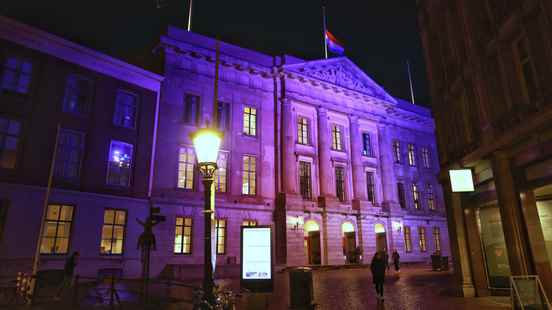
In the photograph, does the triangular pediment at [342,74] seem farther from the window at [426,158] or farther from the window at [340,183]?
the window at [340,183]

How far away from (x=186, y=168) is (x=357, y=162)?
54.6 feet

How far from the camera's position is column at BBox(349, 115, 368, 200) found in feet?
111

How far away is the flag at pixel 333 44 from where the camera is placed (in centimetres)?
3369

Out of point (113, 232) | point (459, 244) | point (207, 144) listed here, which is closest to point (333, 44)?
point (113, 232)

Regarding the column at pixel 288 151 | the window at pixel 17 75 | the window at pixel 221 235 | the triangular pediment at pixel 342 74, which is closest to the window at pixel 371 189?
→ the triangular pediment at pixel 342 74

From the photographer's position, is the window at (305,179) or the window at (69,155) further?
the window at (305,179)

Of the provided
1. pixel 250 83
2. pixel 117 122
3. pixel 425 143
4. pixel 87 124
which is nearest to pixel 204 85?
pixel 250 83

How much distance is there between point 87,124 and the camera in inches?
846

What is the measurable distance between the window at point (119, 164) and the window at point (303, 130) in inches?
578

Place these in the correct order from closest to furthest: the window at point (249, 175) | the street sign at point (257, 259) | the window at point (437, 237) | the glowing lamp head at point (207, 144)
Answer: the glowing lamp head at point (207, 144), the street sign at point (257, 259), the window at point (249, 175), the window at point (437, 237)

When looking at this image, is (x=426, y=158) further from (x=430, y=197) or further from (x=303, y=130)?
(x=303, y=130)

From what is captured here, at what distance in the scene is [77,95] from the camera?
21.6 m

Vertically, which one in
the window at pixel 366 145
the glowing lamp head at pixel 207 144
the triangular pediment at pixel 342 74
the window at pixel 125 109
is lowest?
the glowing lamp head at pixel 207 144

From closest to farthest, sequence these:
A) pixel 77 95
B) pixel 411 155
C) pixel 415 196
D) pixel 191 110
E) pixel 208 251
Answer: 1. pixel 208 251
2. pixel 77 95
3. pixel 191 110
4. pixel 415 196
5. pixel 411 155
